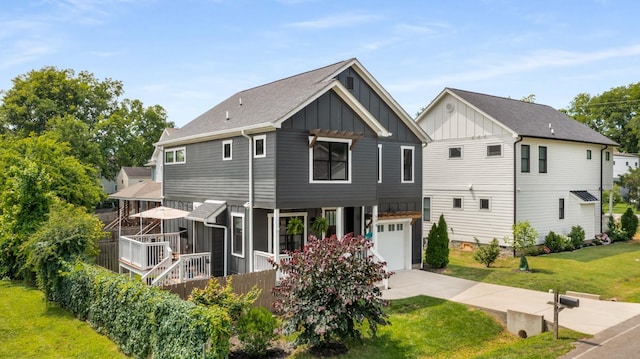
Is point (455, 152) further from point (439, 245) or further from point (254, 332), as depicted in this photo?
point (254, 332)

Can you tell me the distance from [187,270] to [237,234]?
2.06m

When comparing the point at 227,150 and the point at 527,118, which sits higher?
the point at 527,118

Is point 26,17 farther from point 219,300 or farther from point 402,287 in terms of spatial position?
point 402,287

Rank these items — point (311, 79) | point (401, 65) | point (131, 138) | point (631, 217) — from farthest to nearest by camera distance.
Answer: point (131, 138)
point (631, 217)
point (401, 65)
point (311, 79)

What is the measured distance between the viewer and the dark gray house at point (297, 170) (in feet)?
46.4

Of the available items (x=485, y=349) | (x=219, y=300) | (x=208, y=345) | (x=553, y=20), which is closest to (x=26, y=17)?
(x=219, y=300)

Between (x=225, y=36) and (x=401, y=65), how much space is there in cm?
976

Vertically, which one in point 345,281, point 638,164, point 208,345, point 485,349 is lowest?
point 485,349

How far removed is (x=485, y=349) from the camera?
1056 centimetres

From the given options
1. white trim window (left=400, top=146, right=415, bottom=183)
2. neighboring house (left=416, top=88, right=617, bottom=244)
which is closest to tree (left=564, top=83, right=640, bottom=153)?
neighboring house (left=416, top=88, right=617, bottom=244)

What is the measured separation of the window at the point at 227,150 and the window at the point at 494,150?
45.6 feet

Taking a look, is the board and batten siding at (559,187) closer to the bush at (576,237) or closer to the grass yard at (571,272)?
the bush at (576,237)

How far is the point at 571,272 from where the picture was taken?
1844cm

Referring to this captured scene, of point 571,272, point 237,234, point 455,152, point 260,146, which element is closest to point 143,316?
point 237,234
